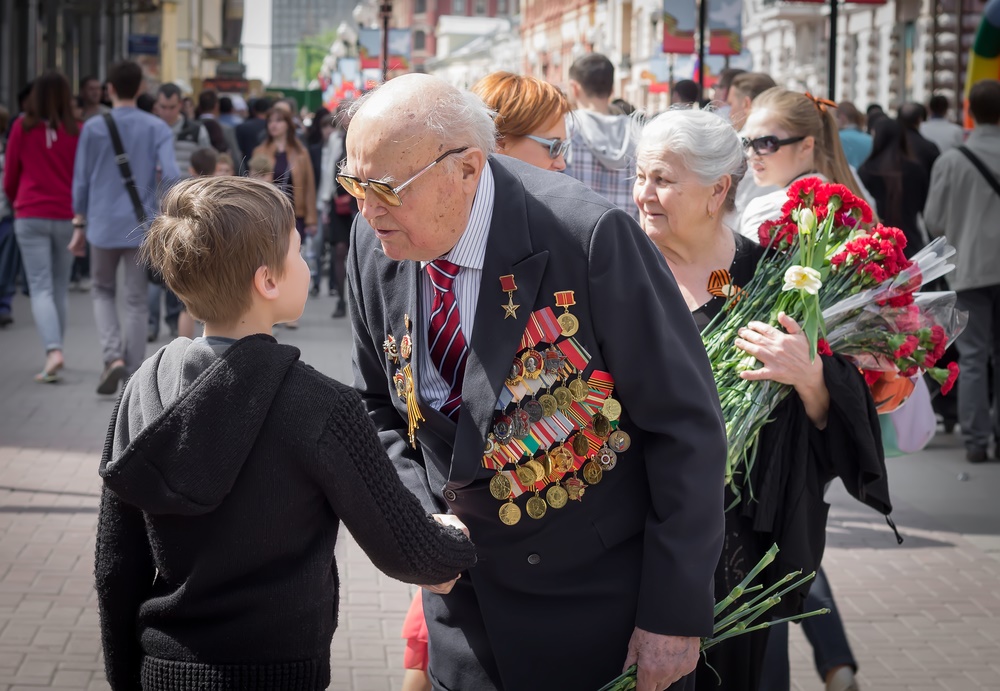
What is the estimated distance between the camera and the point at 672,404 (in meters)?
2.61

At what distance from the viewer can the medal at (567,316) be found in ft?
8.64

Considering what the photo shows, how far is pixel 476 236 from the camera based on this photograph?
271cm

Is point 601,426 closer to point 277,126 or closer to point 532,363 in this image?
point 532,363

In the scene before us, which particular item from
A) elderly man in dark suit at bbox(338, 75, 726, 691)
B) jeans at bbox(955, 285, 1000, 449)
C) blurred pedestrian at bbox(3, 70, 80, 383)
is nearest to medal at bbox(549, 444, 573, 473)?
elderly man in dark suit at bbox(338, 75, 726, 691)

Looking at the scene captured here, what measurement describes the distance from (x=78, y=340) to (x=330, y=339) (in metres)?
2.18

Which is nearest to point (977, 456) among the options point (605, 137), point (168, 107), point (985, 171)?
point (985, 171)

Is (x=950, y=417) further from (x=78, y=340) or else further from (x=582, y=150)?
(x=78, y=340)

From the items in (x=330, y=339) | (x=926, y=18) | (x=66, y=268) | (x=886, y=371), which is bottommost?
(x=330, y=339)

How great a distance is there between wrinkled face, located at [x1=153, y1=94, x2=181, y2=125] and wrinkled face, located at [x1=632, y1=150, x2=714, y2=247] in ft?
29.9

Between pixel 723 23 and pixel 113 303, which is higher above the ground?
pixel 723 23

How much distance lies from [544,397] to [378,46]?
104 ft

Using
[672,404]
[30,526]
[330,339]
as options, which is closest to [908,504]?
[30,526]

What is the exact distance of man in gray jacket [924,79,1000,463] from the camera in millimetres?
8227

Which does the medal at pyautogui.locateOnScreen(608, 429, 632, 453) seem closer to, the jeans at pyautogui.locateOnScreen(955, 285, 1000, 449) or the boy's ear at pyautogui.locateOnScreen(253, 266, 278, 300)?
the boy's ear at pyautogui.locateOnScreen(253, 266, 278, 300)
